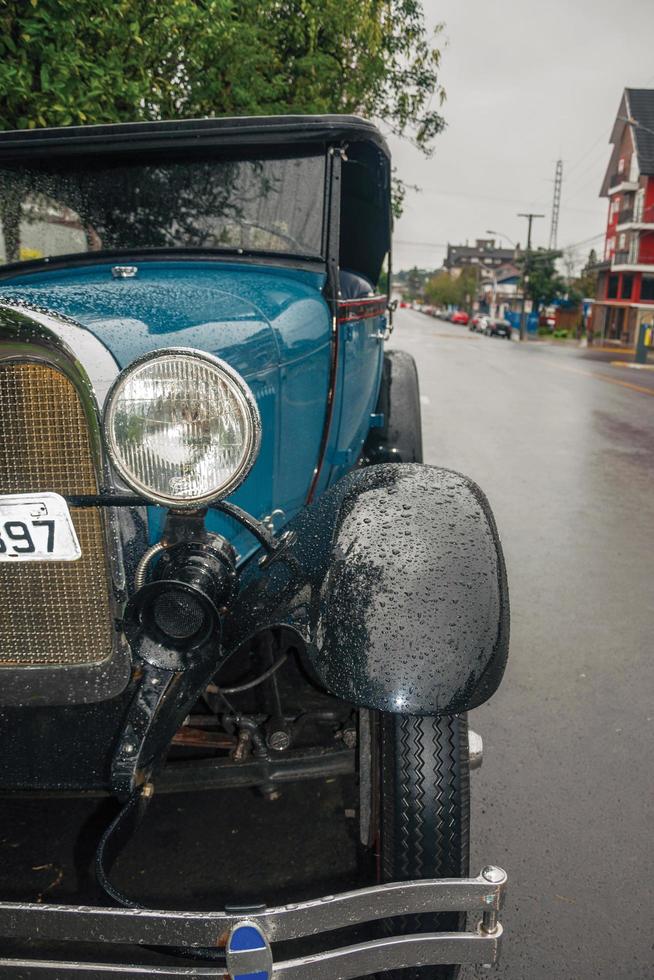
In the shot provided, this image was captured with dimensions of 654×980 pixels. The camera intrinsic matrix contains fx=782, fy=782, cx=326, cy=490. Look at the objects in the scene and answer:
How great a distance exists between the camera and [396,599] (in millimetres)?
1494

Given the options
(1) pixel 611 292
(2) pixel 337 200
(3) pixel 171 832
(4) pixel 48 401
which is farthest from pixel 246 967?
(1) pixel 611 292

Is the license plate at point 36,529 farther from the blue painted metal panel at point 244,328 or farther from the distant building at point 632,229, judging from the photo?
the distant building at point 632,229

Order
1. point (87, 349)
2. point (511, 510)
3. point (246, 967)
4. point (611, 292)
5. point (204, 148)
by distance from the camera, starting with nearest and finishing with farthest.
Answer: point (246, 967) < point (87, 349) < point (204, 148) < point (511, 510) < point (611, 292)

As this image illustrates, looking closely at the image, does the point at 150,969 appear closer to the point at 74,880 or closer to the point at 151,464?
the point at 151,464

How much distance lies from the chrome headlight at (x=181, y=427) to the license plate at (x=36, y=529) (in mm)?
226

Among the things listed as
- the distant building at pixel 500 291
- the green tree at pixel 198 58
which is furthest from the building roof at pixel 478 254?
the green tree at pixel 198 58

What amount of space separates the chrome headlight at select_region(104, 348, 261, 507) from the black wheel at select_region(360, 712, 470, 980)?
2.14 ft

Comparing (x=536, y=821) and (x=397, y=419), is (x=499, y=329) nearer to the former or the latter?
(x=397, y=419)

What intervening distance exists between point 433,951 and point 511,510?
4635mm

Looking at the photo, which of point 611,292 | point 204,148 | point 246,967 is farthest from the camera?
point 611,292

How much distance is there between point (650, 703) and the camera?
306cm

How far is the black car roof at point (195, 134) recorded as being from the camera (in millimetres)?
2523

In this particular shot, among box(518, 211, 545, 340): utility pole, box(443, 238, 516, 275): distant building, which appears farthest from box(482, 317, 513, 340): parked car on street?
box(443, 238, 516, 275): distant building

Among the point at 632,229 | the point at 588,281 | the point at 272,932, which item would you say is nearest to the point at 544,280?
the point at 588,281
